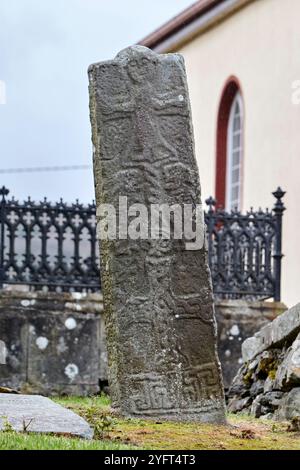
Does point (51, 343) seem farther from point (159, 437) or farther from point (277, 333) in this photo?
point (159, 437)

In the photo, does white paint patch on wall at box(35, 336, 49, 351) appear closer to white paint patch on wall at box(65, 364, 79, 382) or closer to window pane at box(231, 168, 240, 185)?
white paint patch on wall at box(65, 364, 79, 382)

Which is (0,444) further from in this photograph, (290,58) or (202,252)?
(290,58)

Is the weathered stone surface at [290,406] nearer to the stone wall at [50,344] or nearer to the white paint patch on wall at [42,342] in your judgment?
the stone wall at [50,344]

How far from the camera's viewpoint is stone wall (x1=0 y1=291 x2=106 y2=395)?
51.6ft

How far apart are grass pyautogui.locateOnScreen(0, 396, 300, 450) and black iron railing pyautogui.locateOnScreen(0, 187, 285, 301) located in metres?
6.45

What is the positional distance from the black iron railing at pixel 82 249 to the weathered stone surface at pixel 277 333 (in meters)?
4.33

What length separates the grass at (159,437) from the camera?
795 centimetres

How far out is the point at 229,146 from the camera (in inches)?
1054

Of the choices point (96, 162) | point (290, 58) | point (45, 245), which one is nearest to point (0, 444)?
point (96, 162)

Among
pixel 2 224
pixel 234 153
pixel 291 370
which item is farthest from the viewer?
pixel 234 153

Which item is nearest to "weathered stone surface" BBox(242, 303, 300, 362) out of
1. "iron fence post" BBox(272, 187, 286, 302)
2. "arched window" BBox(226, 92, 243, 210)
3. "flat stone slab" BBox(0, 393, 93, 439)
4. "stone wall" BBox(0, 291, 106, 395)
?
"flat stone slab" BBox(0, 393, 93, 439)

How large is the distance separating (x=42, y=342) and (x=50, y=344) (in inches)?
3.5

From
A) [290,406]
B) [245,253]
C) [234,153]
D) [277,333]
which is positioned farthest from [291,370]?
[234,153]

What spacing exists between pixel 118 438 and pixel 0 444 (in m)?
0.97
